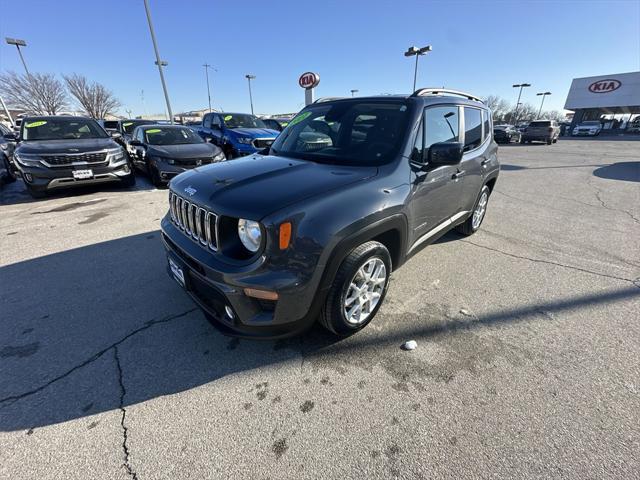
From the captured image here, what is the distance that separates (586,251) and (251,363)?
4560 millimetres

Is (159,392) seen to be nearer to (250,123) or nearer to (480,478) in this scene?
(480,478)

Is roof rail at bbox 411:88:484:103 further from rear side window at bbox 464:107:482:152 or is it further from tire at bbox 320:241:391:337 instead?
tire at bbox 320:241:391:337

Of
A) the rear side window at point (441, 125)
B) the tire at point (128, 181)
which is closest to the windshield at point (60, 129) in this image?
the tire at point (128, 181)

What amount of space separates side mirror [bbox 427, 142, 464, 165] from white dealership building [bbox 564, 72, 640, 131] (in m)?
54.0

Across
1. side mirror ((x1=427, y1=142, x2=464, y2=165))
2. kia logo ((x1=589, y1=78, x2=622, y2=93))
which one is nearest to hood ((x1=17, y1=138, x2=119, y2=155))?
side mirror ((x1=427, y1=142, x2=464, y2=165))

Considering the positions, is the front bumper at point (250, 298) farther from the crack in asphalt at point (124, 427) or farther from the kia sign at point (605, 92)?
the kia sign at point (605, 92)

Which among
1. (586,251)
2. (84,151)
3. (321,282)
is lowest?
(586,251)

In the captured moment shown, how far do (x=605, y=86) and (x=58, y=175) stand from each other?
5890 centimetres

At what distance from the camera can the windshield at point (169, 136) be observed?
25.8 ft

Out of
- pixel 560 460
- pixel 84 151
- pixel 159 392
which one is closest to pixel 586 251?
pixel 560 460

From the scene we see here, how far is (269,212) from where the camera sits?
180 centimetres

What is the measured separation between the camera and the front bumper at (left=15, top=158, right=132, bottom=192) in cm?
580

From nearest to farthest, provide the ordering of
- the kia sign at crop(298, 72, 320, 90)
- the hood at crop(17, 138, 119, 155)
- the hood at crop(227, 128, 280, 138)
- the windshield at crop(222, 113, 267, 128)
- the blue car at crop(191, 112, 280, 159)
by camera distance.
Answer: the hood at crop(17, 138, 119, 155) < the blue car at crop(191, 112, 280, 159) < the hood at crop(227, 128, 280, 138) < the windshield at crop(222, 113, 267, 128) < the kia sign at crop(298, 72, 320, 90)

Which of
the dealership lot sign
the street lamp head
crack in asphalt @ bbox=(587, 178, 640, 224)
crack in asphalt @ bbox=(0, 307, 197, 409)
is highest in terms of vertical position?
the street lamp head
